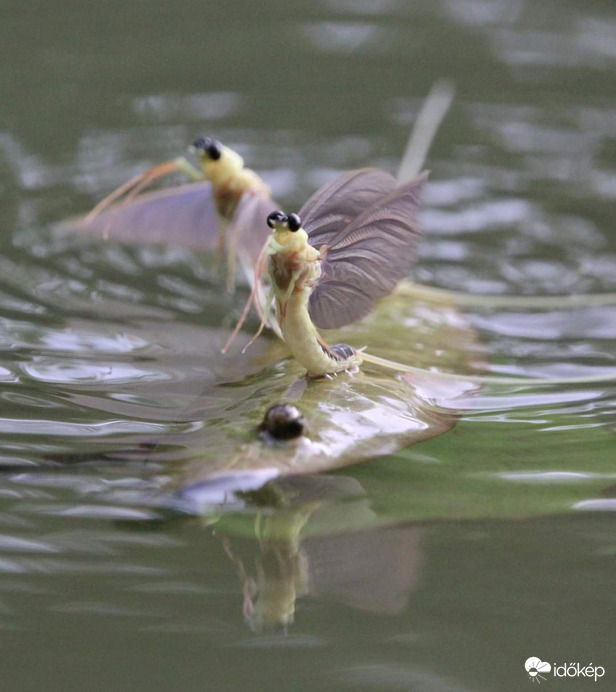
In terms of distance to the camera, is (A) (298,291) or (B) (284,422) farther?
(A) (298,291)

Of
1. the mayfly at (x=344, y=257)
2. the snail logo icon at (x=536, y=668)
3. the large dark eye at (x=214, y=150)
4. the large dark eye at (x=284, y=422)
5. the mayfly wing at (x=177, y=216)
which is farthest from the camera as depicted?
the mayfly wing at (x=177, y=216)

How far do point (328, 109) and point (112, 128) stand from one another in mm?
707

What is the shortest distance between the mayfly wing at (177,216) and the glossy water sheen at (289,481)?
12cm

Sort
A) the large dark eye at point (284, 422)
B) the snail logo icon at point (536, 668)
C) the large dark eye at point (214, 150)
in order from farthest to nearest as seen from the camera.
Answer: the large dark eye at point (214, 150) → the large dark eye at point (284, 422) → the snail logo icon at point (536, 668)

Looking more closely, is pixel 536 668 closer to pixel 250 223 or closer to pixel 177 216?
pixel 250 223

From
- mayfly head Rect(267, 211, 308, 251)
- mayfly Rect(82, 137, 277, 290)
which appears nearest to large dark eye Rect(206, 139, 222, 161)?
mayfly Rect(82, 137, 277, 290)

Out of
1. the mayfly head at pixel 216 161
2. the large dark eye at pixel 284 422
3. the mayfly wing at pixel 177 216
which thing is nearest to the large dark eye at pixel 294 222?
the large dark eye at pixel 284 422

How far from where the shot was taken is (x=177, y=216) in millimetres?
2209

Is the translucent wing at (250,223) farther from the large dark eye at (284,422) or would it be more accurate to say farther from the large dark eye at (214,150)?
the large dark eye at (284,422)

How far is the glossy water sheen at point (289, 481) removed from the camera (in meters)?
1.18

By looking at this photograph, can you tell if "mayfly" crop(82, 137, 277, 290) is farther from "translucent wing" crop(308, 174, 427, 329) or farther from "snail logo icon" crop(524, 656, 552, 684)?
"snail logo icon" crop(524, 656, 552, 684)

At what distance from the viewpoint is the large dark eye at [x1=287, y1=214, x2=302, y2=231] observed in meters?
1.43

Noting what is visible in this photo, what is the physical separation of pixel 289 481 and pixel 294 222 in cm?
35

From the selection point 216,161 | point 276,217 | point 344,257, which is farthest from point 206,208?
point 276,217
